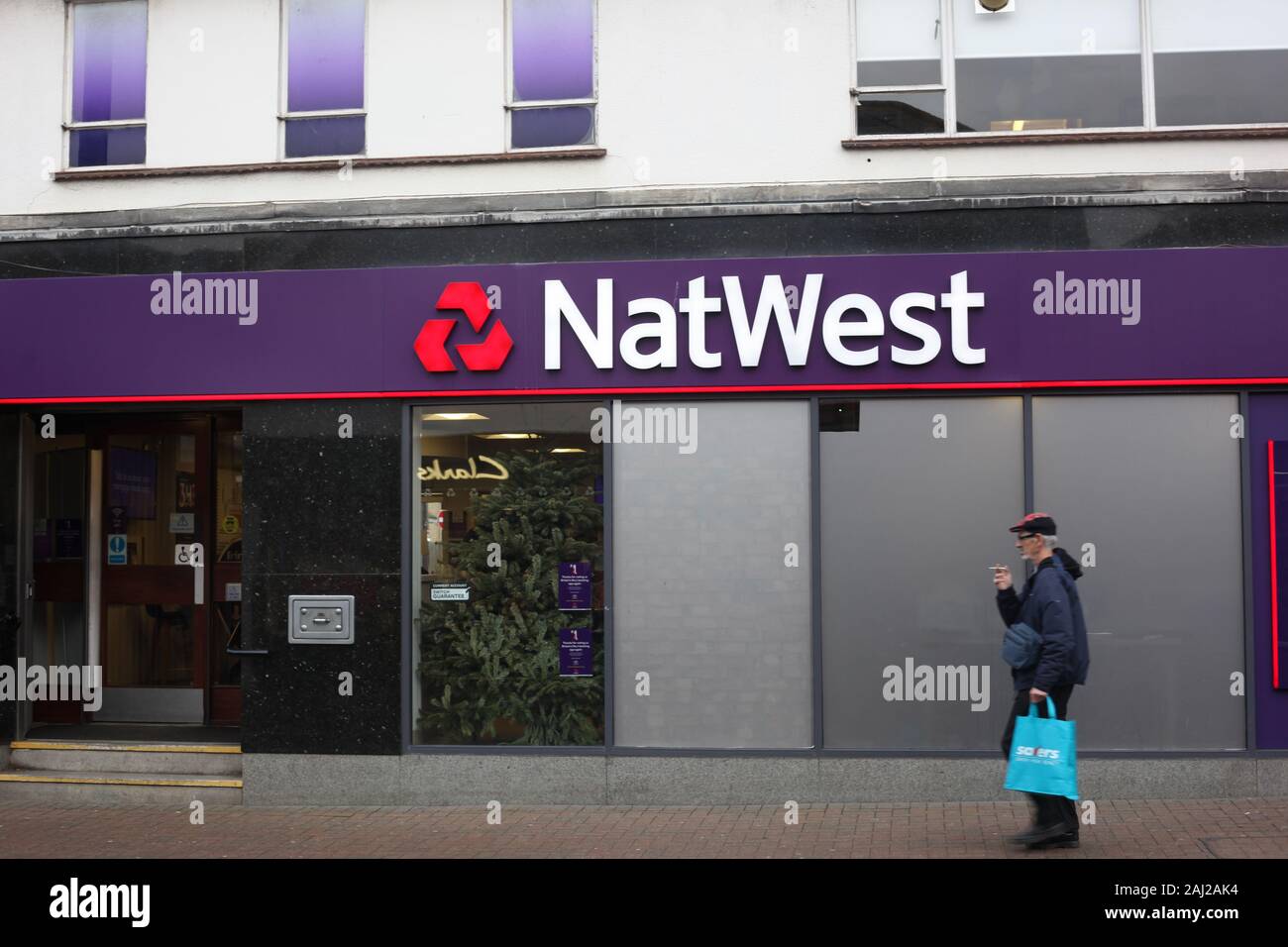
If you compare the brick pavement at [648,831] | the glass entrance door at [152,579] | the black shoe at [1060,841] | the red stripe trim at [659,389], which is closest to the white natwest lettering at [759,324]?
the red stripe trim at [659,389]

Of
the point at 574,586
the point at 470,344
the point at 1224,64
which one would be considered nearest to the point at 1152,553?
the point at 1224,64

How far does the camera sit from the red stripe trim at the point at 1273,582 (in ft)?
30.6

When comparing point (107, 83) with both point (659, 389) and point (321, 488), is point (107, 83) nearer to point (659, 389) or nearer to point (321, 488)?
point (321, 488)

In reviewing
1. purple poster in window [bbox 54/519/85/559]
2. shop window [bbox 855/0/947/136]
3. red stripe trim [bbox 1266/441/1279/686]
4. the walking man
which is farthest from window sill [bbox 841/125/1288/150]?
purple poster in window [bbox 54/519/85/559]

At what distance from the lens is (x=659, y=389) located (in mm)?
9750

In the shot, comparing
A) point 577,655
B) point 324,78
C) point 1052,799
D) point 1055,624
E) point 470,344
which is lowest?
point 1052,799

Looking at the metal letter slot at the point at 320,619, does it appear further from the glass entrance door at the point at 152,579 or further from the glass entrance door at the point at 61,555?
the glass entrance door at the point at 61,555

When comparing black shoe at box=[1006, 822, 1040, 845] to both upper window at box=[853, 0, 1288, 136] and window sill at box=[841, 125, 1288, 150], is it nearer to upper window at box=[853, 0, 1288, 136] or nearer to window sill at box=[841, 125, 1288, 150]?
window sill at box=[841, 125, 1288, 150]

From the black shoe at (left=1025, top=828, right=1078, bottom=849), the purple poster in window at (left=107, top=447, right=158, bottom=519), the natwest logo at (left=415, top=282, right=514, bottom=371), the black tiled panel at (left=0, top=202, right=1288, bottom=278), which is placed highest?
the black tiled panel at (left=0, top=202, right=1288, bottom=278)

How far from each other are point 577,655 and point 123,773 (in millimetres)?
3646

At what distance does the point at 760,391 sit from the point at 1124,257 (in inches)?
103

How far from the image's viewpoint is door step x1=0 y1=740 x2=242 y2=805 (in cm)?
1020

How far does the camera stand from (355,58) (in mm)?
10430

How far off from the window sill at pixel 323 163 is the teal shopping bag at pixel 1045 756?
16.4ft
